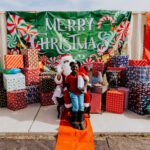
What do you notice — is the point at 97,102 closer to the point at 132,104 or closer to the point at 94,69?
the point at 132,104

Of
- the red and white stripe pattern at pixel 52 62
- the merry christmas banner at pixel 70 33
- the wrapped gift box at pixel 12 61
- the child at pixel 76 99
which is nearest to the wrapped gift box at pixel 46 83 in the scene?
the wrapped gift box at pixel 12 61

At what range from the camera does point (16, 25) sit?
22.1 feet

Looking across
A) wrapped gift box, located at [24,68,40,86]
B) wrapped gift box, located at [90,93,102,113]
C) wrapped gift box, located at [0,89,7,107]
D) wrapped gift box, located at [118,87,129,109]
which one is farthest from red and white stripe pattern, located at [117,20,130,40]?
wrapped gift box, located at [0,89,7,107]

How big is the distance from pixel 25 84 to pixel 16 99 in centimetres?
68

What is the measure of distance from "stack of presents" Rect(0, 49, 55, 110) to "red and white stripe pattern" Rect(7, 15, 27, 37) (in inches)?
39.3

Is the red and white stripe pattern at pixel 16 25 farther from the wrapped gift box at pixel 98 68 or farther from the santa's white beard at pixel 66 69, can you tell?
the wrapped gift box at pixel 98 68

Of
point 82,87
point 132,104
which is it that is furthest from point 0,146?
point 132,104

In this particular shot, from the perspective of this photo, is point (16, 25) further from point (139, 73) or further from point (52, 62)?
point (139, 73)

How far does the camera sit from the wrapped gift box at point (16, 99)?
566 centimetres

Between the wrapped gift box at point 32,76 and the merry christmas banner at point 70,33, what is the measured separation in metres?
0.82

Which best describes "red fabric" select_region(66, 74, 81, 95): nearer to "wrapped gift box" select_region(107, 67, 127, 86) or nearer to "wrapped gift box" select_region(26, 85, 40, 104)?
"wrapped gift box" select_region(107, 67, 127, 86)

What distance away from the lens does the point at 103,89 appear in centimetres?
554

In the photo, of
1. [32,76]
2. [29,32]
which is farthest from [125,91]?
[29,32]

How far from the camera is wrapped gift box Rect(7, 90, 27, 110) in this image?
18.6 feet
